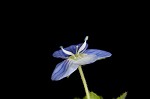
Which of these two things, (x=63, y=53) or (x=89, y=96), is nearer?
(x=89, y=96)

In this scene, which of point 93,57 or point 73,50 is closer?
point 93,57

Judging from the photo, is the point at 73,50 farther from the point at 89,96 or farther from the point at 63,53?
the point at 89,96

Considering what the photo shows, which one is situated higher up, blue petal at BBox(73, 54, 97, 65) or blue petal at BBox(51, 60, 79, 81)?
blue petal at BBox(73, 54, 97, 65)

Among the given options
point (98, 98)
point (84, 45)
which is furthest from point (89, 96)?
point (84, 45)

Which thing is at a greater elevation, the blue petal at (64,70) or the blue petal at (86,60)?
the blue petal at (86,60)

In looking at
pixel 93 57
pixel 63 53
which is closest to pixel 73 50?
pixel 63 53

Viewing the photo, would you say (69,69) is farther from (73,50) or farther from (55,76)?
(73,50)
